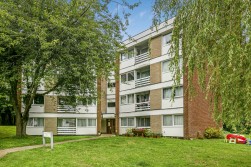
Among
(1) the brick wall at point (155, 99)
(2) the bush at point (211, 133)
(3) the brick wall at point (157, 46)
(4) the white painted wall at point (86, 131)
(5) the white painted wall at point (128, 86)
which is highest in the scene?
(3) the brick wall at point (157, 46)

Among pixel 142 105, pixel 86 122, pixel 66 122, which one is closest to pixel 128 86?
pixel 142 105

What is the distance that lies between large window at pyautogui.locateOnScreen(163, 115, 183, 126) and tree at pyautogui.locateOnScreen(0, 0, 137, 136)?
8.29m

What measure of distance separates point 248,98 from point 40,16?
1673cm

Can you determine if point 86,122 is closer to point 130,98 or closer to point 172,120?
point 130,98

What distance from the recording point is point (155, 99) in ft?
95.9

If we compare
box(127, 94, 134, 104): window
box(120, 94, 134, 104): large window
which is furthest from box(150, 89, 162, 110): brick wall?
box(120, 94, 134, 104): large window

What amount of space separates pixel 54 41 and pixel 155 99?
13674 mm

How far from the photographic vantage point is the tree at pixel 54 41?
62.5 ft

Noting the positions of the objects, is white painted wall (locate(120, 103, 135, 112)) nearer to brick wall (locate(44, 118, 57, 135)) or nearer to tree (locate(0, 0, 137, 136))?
brick wall (locate(44, 118, 57, 135))

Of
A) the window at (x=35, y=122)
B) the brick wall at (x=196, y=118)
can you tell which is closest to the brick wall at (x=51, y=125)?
the window at (x=35, y=122)

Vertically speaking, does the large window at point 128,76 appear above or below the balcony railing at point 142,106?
above

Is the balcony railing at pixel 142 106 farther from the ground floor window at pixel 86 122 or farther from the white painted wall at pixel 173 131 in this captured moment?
the ground floor window at pixel 86 122

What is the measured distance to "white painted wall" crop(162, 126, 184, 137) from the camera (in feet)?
85.6

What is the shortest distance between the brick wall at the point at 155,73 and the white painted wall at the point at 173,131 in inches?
184
